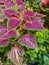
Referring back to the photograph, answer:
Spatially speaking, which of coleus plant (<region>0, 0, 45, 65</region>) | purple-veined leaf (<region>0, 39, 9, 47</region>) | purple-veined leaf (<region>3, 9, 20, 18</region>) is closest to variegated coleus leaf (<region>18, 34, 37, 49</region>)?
coleus plant (<region>0, 0, 45, 65</region>)

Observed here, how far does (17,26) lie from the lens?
207 centimetres

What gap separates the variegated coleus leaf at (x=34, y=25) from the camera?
2062 millimetres

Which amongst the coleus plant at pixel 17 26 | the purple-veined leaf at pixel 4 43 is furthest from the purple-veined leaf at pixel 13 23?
the purple-veined leaf at pixel 4 43

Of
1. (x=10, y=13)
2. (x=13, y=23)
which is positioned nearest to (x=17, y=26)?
(x=13, y=23)

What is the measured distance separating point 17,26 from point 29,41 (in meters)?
0.17

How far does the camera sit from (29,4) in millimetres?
2633

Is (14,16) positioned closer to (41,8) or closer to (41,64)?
(41,8)

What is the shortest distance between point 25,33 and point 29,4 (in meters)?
0.55

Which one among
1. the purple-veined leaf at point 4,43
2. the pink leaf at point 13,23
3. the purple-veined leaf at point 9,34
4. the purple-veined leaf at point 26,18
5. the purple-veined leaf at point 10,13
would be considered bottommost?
the purple-veined leaf at point 4,43

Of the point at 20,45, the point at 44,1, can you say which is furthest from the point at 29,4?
the point at 20,45

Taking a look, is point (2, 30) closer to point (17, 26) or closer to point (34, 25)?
point (17, 26)

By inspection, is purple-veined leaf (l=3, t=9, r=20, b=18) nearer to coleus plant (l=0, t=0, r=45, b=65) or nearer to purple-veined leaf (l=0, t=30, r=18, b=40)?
coleus plant (l=0, t=0, r=45, b=65)

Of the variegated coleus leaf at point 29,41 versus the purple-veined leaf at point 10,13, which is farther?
the purple-veined leaf at point 10,13

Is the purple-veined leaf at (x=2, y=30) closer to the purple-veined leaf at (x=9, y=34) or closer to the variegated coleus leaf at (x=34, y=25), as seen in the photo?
the purple-veined leaf at (x=9, y=34)
